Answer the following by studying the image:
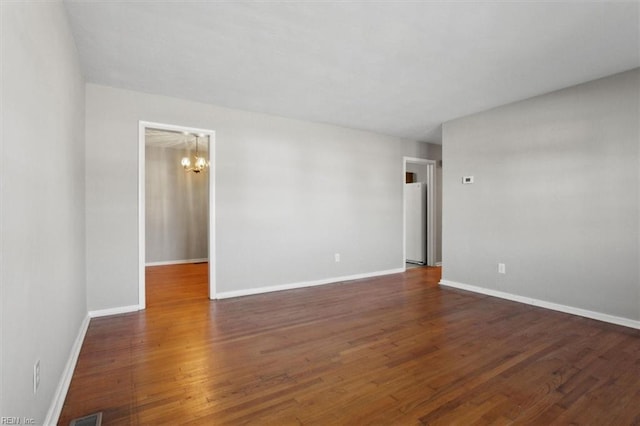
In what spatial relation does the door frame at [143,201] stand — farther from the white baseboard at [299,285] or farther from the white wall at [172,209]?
the white wall at [172,209]

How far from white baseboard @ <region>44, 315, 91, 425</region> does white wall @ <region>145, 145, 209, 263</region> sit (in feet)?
13.8

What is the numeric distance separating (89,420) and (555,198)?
15.1ft

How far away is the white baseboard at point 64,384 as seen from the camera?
1.60 metres

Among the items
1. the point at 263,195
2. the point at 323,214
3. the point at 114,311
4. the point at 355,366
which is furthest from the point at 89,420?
the point at 323,214

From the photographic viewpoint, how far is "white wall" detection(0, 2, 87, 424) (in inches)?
42.8

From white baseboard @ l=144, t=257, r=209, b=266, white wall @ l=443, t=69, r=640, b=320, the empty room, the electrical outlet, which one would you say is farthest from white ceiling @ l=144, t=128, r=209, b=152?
the electrical outlet

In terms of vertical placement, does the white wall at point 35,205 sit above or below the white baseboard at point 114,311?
above

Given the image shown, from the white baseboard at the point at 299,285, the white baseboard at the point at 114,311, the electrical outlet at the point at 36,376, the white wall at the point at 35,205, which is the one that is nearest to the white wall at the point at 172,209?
the white baseboard at the point at 299,285

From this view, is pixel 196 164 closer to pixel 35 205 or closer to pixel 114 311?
pixel 114 311

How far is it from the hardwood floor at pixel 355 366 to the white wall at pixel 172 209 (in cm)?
350

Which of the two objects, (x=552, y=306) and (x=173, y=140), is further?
(x=173, y=140)

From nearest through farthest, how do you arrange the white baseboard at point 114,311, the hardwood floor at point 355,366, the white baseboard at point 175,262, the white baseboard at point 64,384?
the white baseboard at point 64,384 < the hardwood floor at point 355,366 < the white baseboard at point 114,311 < the white baseboard at point 175,262

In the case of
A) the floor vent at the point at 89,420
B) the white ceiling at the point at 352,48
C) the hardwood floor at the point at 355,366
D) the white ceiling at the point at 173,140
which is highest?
the white ceiling at the point at 173,140

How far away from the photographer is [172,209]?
698 cm
